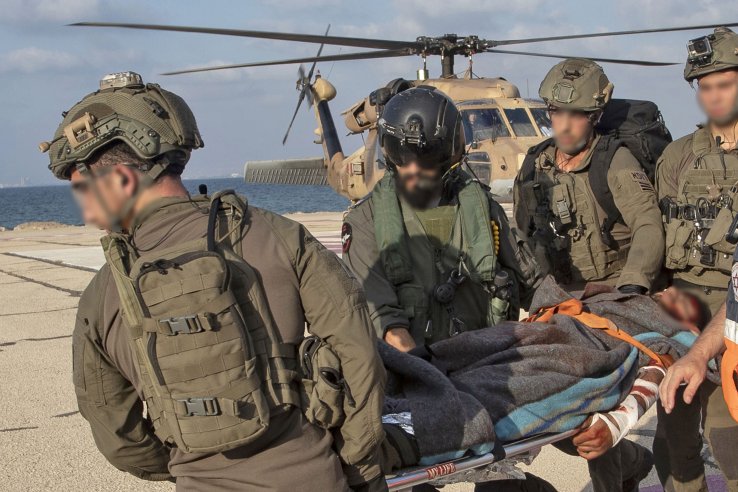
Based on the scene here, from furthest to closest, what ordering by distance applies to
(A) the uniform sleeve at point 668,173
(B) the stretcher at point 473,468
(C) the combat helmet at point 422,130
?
(A) the uniform sleeve at point 668,173 → (C) the combat helmet at point 422,130 → (B) the stretcher at point 473,468

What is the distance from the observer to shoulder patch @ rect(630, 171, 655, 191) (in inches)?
161

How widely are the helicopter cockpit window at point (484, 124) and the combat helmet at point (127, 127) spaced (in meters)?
11.8

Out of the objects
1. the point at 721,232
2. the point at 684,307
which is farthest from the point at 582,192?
the point at 684,307

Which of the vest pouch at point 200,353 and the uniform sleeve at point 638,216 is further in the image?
the uniform sleeve at point 638,216

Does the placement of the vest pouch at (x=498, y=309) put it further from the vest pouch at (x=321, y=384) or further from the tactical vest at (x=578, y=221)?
the vest pouch at (x=321, y=384)

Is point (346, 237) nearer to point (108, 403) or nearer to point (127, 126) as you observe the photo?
point (108, 403)

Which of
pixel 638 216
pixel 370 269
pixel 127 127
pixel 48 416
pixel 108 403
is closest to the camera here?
pixel 127 127

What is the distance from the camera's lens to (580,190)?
4340mm

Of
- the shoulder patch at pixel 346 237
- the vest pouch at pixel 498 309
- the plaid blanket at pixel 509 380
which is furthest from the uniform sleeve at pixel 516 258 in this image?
the shoulder patch at pixel 346 237

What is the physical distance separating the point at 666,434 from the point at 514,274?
3.52 ft

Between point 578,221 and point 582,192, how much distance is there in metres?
0.15

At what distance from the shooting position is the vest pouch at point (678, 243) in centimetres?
383

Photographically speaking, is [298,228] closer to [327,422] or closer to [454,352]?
[327,422]

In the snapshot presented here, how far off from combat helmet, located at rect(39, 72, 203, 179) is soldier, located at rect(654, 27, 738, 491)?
8.01 feet
